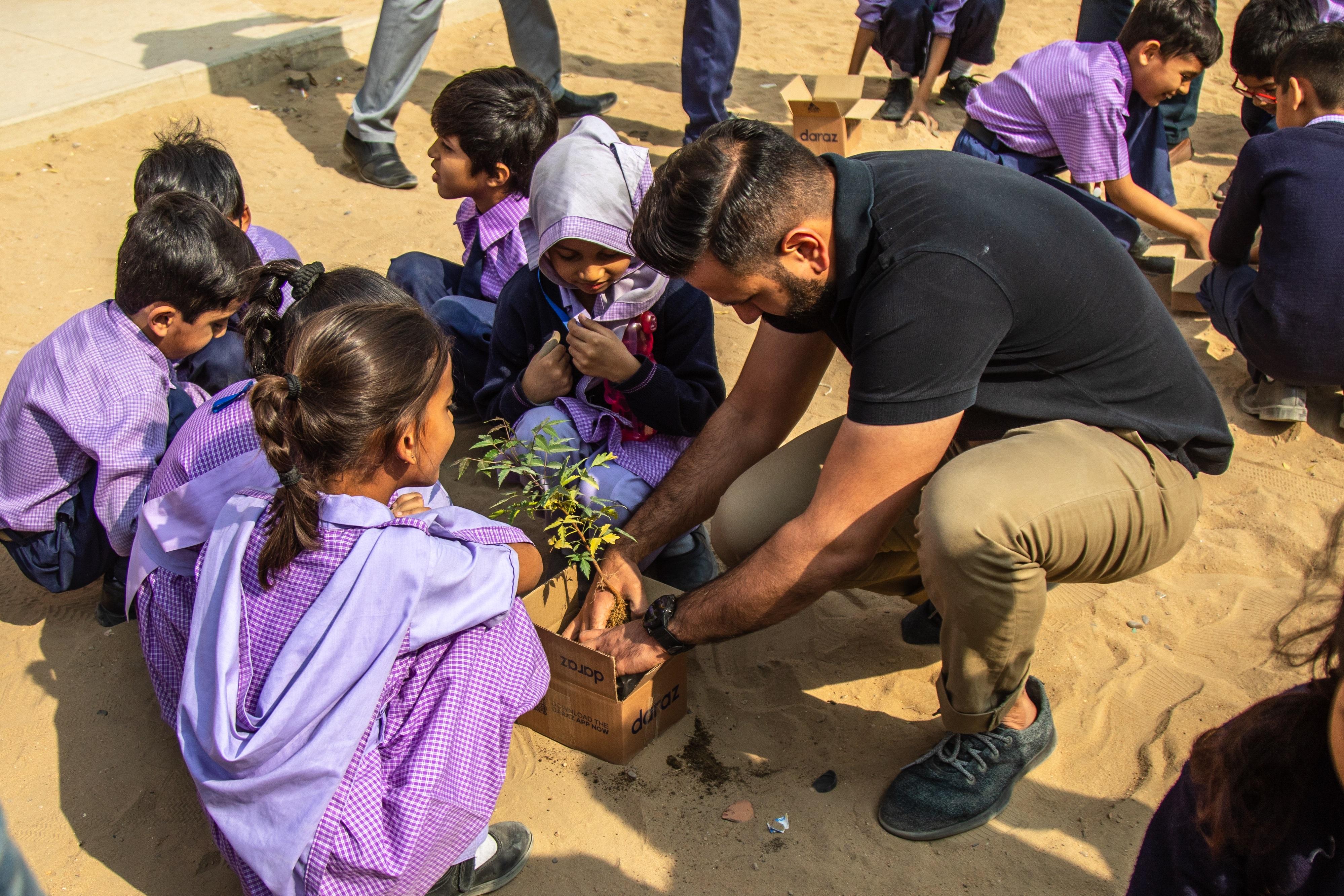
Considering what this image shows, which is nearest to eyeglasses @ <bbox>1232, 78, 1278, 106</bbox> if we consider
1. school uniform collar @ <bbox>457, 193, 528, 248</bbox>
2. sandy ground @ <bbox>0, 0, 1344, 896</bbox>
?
sandy ground @ <bbox>0, 0, 1344, 896</bbox>

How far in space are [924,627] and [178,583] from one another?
1892 millimetres

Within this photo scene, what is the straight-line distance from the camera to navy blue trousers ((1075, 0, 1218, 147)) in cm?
518

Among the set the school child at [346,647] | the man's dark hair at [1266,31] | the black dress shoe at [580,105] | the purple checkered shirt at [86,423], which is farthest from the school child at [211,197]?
the man's dark hair at [1266,31]

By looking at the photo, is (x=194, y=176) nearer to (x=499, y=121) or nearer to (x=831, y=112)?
(x=499, y=121)

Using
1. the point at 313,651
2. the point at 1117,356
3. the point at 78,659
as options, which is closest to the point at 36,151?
the point at 78,659

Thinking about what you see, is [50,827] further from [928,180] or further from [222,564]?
[928,180]

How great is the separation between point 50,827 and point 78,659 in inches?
22.2

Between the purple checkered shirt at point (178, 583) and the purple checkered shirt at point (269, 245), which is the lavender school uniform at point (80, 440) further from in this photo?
the purple checkered shirt at point (269, 245)

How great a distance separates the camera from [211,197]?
3232 millimetres

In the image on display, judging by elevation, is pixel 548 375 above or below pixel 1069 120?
below

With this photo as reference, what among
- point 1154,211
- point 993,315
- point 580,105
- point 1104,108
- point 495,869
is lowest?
point 495,869

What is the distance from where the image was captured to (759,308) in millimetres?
2268

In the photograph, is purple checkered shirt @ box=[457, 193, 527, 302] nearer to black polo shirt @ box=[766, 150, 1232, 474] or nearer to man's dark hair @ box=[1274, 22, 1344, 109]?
black polo shirt @ box=[766, 150, 1232, 474]

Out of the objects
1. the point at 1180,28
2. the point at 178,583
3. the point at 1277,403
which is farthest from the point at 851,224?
the point at 1180,28
